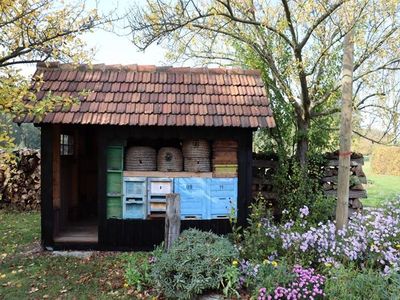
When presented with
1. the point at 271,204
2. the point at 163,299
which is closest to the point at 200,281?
the point at 163,299

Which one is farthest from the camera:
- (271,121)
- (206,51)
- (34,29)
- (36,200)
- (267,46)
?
(36,200)

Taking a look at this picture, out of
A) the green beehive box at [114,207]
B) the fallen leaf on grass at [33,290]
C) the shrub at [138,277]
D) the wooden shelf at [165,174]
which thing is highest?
the wooden shelf at [165,174]

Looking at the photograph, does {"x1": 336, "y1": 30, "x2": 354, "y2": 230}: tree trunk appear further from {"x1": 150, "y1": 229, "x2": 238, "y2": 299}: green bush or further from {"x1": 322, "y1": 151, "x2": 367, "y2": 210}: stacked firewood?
{"x1": 322, "y1": 151, "x2": 367, "y2": 210}: stacked firewood

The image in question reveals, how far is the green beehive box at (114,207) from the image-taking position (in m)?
6.52

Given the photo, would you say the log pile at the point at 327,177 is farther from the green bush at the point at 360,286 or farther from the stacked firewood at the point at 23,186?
the stacked firewood at the point at 23,186

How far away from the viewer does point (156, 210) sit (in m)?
6.52

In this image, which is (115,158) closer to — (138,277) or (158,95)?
(158,95)

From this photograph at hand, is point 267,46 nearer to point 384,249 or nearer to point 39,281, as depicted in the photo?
point 384,249

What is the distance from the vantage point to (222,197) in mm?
6586

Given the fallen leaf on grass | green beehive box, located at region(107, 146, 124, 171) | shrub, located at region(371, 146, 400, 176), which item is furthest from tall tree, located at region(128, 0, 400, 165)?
shrub, located at region(371, 146, 400, 176)

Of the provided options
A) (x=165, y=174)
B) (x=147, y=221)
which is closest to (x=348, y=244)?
(x=165, y=174)

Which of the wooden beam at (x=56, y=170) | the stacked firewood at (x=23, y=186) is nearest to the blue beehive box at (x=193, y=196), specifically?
the wooden beam at (x=56, y=170)

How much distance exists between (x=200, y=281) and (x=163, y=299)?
542 mm

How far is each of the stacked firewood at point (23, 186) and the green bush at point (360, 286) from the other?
8.92 metres
